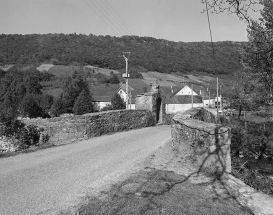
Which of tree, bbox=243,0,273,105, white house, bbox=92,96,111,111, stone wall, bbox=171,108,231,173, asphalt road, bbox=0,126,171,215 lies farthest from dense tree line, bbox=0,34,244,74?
stone wall, bbox=171,108,231,173

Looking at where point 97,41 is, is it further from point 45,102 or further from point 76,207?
point 76,207

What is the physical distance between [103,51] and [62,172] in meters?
99.1

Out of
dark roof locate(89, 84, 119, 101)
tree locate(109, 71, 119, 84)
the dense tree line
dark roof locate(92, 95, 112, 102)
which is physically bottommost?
dark roof locate(92, 95, 112, 102)

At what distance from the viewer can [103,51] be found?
334 feet

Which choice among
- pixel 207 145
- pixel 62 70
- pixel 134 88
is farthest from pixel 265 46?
pixel 62 70

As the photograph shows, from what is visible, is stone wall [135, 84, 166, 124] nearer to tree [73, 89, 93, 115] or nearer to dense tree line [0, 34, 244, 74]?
tree [73, 89, 93, 115]

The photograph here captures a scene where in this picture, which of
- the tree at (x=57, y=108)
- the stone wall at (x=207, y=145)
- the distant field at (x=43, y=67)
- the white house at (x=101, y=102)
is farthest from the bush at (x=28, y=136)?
the distant field at (x=43, y=67)

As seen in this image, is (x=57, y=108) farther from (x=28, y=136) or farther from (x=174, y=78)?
(x=174, y=78)

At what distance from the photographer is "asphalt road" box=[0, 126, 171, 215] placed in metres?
4.46

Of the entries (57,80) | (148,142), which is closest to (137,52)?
(57,80)

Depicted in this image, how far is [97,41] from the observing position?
112m

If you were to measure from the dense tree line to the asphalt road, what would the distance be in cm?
8483

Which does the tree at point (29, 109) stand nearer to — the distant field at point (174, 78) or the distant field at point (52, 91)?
the distant field at point (52, 91)

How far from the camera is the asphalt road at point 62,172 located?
4.46m
